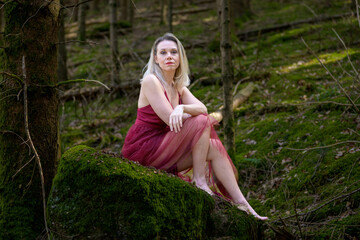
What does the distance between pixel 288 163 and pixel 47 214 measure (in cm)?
345

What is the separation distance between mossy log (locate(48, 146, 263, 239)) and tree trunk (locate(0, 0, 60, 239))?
0.75m

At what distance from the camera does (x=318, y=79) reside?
7.34 m

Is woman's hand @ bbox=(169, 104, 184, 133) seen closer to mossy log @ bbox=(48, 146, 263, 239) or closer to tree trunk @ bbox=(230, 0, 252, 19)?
mossy log @ bbox=(48, 146, 263, 239)

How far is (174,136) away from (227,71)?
1709 mm

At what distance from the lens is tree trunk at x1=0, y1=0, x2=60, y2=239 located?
10.7 feet

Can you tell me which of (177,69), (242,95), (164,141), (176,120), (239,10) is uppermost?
(239,10)

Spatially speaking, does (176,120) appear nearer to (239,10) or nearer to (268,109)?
(268,109)

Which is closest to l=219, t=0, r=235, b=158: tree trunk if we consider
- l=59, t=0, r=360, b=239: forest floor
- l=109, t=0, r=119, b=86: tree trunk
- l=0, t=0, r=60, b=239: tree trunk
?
l=59, t=0, r=360, b=239: forest floor

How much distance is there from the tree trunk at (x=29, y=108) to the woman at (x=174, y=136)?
935 millimetres

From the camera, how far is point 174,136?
3520 mm

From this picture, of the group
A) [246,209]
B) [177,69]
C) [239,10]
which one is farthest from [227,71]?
[239,10]

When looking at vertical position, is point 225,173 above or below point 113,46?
below

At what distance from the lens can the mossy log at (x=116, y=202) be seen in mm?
2539

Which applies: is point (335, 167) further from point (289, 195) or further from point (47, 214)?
point (47, 214)
